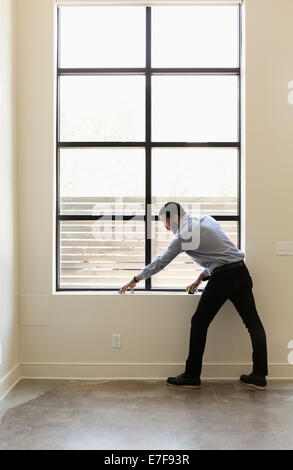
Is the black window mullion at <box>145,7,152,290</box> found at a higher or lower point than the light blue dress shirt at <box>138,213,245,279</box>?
higher

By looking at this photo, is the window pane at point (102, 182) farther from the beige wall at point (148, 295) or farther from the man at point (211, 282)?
the man at point (211, 282)

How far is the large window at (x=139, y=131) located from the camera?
3684 millimetres

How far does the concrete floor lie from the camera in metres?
2.48

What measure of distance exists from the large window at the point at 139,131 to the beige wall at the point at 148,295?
18cm

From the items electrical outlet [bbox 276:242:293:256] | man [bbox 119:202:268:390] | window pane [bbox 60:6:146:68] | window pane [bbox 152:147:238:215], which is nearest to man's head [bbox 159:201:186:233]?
man [bbox 119:202:268:390]

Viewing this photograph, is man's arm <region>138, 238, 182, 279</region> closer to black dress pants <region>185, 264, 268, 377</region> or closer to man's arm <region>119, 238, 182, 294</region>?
man's arm <region>119, 238, 182, 294</region>

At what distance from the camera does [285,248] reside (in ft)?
11.6

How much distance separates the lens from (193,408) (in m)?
2.98

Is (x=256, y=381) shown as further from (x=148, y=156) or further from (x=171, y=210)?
(x=148, y=156)

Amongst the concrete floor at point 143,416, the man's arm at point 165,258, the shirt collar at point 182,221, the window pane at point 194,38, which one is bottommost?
the concrete floor at point 143,416

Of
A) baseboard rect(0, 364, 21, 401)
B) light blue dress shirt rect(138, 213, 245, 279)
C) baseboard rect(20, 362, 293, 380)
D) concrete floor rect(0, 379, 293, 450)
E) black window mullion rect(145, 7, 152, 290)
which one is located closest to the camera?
concrete floor rect(0, 379, 293, 450)

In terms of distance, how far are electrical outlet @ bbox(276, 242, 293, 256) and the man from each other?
37 cm

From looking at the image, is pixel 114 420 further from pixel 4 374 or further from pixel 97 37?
pixel 97 37

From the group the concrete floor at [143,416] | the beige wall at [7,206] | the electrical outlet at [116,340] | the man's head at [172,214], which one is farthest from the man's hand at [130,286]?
the beige wall at [7,206]
